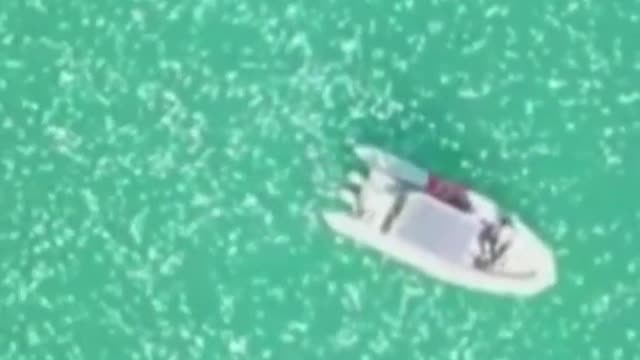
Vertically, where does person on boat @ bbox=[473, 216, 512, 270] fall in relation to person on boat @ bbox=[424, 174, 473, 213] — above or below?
below

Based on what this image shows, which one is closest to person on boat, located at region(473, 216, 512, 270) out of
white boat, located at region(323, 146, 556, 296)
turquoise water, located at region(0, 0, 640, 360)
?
white boat, located at region(323, 146, 556, 296)

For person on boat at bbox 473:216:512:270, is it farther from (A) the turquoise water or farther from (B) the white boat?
(A) the turquoise water

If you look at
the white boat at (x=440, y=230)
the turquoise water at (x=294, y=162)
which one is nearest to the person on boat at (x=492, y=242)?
the white boat at (x=440, y=230)

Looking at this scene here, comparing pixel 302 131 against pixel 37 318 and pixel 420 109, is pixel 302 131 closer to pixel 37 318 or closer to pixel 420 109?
pixel 420 109

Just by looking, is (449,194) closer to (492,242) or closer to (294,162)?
(492,242)

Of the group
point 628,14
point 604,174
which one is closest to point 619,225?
point 604,174

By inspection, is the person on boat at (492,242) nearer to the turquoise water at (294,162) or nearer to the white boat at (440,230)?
the white boat at (440,230)

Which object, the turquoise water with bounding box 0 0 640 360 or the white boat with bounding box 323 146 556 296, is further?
the turquoise water with bounding box 0 0 640 360
